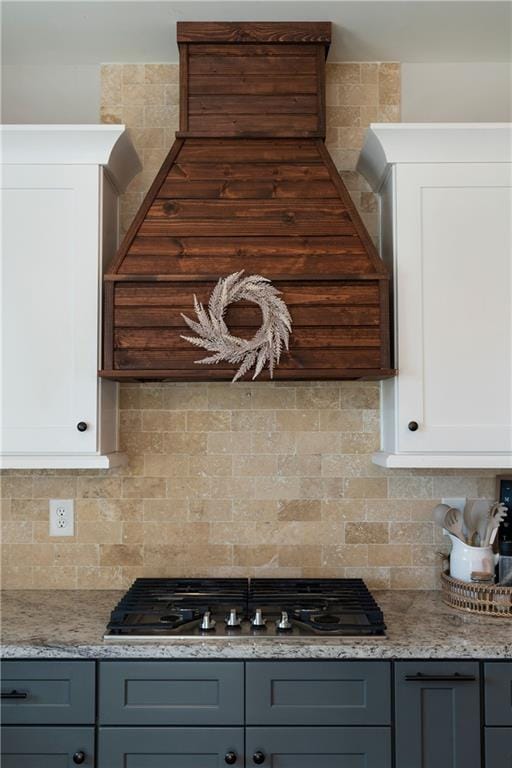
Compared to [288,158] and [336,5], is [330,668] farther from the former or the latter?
[336,5]

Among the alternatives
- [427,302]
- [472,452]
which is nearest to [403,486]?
[472,452]

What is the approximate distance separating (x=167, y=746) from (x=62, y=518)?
35.9 inches

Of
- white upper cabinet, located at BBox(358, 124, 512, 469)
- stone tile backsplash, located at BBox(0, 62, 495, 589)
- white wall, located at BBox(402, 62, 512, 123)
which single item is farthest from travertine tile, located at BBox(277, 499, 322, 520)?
white wall, located at BBox(402, 62, 512, 123)

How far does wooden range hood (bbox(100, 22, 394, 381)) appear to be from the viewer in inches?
79.3

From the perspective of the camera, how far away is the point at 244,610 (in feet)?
6.51

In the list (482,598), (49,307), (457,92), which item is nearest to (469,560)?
(482,598)

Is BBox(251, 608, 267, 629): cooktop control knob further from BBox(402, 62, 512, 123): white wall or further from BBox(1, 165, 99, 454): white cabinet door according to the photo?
BBox(402, 62, 512, 123): white wall

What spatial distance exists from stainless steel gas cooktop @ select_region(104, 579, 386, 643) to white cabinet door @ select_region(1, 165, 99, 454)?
54cm

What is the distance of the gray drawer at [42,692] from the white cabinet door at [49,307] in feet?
2.10

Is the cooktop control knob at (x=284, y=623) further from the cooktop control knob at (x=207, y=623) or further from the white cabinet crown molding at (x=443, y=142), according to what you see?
the white cabinet crown molding at (x=443, y=142)

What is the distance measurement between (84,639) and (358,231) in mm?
1492

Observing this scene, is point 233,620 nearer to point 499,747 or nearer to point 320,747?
point 320,747

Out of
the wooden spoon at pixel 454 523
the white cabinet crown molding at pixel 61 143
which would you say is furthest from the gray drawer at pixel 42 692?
the white cabinet crown molding at pixel 61 143

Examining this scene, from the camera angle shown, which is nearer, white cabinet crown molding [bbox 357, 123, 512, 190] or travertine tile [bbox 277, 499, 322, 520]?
white cabinet crown molding [bbox 357, 123, 512, 190]
